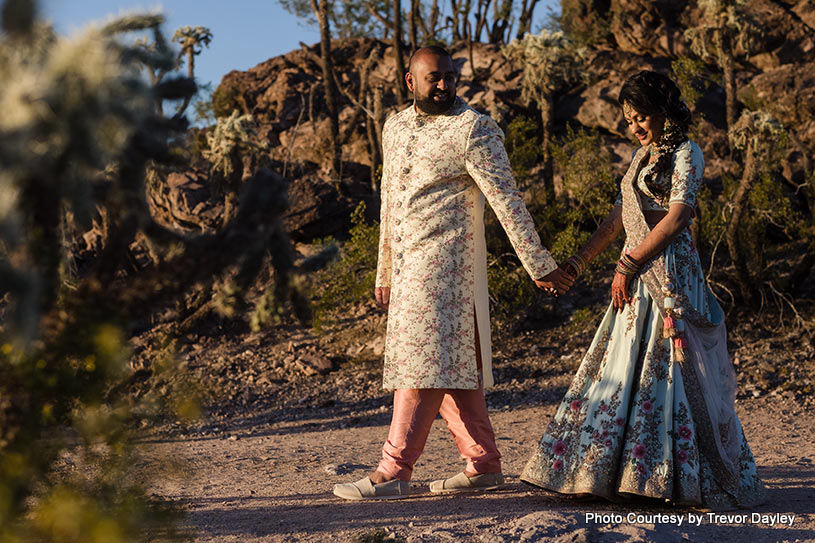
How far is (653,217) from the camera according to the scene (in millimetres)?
3633

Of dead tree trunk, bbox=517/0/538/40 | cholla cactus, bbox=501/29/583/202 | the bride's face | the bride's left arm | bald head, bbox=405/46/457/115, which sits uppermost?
dead tree trunk, bbox=517/0/538/40

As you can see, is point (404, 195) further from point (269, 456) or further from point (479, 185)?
point (269, 456)

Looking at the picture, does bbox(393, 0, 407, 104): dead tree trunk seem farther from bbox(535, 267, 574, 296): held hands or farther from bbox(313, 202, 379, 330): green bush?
bbox(535, 267, 574, 296): held hands

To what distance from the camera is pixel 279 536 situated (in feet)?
10.5

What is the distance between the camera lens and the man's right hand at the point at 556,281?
3.70 metres

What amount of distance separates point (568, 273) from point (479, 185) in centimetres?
58

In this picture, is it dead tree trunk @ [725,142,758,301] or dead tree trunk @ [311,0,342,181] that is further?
dead tree trunk @ [311,0,342,181]

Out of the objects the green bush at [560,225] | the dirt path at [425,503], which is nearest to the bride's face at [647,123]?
the dirt path at [425,503]

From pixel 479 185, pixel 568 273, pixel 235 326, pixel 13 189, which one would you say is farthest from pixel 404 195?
pixel 235 326

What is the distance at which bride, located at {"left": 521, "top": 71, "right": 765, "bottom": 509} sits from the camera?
10.9 feet

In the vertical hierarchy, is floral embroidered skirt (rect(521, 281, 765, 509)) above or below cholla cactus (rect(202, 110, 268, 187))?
below

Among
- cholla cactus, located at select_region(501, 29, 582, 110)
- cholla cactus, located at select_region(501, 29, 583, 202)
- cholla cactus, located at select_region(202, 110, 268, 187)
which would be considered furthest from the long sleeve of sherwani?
cholla cactus, located at select_region(501, 29, 582, 110)

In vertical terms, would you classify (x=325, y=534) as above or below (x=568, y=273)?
below

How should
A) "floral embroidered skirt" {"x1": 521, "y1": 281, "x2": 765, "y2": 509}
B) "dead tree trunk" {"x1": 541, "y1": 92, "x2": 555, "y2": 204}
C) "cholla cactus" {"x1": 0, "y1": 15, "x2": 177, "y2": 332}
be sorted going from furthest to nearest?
"dead tree trunk" {"x1": 541, "y1": 92, "x2": 555, "y2": 204} → "floral embroidered skirt" {"x1": 521, "y1": 281, "x2": 765, "y2": 509} → "cholla cactus" {"x1": 0, "y1": 15, "x2": 177, "y2": 332}
